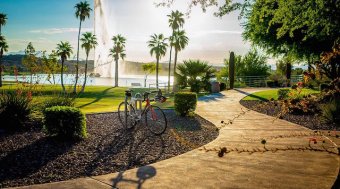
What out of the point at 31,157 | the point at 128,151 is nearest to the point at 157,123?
the point at 128,151

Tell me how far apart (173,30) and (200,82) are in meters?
38.7

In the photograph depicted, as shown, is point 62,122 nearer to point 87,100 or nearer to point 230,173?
point 230,173

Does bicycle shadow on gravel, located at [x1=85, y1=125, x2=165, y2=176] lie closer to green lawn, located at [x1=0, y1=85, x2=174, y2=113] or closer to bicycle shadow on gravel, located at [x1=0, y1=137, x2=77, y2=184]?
bicycle shadow on gravel, located at [x1=0, y1=137, x2=77, y2=184]

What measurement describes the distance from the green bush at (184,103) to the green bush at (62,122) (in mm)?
5769

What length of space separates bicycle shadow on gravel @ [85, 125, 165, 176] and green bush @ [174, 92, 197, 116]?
378 cm

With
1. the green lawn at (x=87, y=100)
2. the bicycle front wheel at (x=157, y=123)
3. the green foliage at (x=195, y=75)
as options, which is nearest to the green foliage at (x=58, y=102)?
the green lawn at (x=87, y=100)

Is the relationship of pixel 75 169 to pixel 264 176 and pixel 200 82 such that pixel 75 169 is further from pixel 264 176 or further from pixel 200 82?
pixel 200 82

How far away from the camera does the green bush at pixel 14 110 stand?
8.91 metres

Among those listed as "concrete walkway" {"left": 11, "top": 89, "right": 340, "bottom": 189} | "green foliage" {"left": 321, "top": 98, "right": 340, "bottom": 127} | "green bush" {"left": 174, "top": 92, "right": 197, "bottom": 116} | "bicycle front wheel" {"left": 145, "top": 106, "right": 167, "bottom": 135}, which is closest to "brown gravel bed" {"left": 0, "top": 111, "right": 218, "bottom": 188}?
"bicycle front wheel" {"left": 145, "top": 106, "right": 167, "bottom": 135}

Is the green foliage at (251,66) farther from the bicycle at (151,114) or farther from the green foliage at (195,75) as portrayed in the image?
the bicycle at (151,114)

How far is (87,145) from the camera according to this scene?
7.91 metres

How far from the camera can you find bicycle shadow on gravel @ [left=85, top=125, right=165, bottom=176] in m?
6.48

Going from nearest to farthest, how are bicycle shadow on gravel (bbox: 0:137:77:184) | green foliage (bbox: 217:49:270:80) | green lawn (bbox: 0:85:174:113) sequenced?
bicycle shadow on gravel (bbox: 0:137:77:184) → green lawn (bbox: 0:85:174:113) → green foliage (bbox: 217:49:270:80)

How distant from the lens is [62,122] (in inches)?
317
